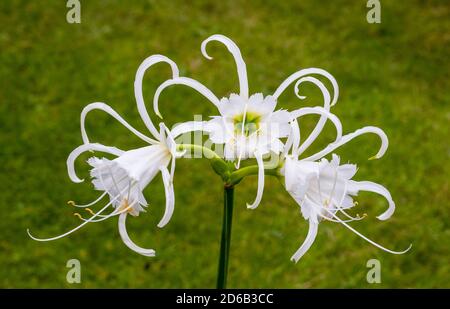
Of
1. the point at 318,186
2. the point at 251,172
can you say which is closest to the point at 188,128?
the point at 251,172

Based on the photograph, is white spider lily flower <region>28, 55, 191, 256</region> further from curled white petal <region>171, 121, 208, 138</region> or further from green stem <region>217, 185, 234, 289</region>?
green stem <region>217, 185, 234, 289</region>

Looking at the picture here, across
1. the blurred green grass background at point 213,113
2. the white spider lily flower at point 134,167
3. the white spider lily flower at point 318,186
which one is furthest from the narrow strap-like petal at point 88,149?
the blurred green grass background at point 213,113

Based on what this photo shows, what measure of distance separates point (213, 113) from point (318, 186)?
239cm

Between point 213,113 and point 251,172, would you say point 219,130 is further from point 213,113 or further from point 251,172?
point 213,113

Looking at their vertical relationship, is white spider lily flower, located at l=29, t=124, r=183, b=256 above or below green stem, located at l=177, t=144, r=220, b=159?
below

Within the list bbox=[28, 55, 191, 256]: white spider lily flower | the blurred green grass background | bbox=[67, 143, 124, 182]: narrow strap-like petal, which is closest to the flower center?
bbox=[28, 55, 191, 256]: white spider lily flower

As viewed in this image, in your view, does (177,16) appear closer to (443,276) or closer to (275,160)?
(443,276)

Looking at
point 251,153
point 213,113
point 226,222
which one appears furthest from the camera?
point 213,113

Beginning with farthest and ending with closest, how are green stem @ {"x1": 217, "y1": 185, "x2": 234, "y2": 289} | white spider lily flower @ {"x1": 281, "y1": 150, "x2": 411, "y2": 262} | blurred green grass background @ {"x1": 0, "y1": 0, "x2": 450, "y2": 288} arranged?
blurred green grass background @ {"x1": 0, "y1": 0, "x2": 450, "y2": 288}
green stem @ {"x1": 217, "y1": 185, "x2": 234, "y2": 289}
white spider lily flower @ {"x1": 281, "y1": 150, "x2": 411, "y2": 262}

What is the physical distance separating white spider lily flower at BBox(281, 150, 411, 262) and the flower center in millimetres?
95

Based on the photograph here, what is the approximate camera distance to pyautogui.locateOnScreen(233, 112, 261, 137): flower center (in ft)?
4.48

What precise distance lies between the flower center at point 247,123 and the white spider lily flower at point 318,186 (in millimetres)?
95

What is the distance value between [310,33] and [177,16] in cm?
87

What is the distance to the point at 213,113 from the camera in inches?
145
